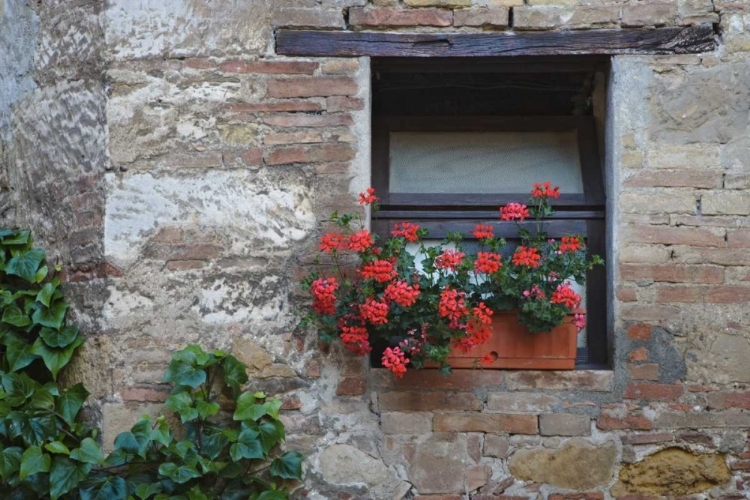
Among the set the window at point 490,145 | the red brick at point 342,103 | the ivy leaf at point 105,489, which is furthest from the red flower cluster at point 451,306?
the ivy leaf at point 105,489

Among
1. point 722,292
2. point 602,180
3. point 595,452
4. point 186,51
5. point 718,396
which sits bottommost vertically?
point 595,452

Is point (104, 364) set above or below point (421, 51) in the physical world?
below

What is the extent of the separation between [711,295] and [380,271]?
1.26 meters

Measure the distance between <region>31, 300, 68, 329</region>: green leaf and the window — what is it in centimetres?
127

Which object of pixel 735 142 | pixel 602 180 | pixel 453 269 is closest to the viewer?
pixel 453 269

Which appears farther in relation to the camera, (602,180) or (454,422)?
(602,180)

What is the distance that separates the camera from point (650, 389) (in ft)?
10.9

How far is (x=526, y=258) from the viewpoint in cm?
319

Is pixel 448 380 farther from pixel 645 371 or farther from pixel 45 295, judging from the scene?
pixel 45 295

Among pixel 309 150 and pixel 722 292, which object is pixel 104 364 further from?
pixel 722 292

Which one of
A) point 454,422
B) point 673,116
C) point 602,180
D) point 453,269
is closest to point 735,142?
point 673,116

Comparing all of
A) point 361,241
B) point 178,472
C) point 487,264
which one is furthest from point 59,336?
point 487,264

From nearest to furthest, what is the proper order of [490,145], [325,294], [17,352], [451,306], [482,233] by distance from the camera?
1. [451,306]
2. [325,294]
3. [482,233]
4. [17,352]
5. [490,145]

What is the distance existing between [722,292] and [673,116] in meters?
0.69
